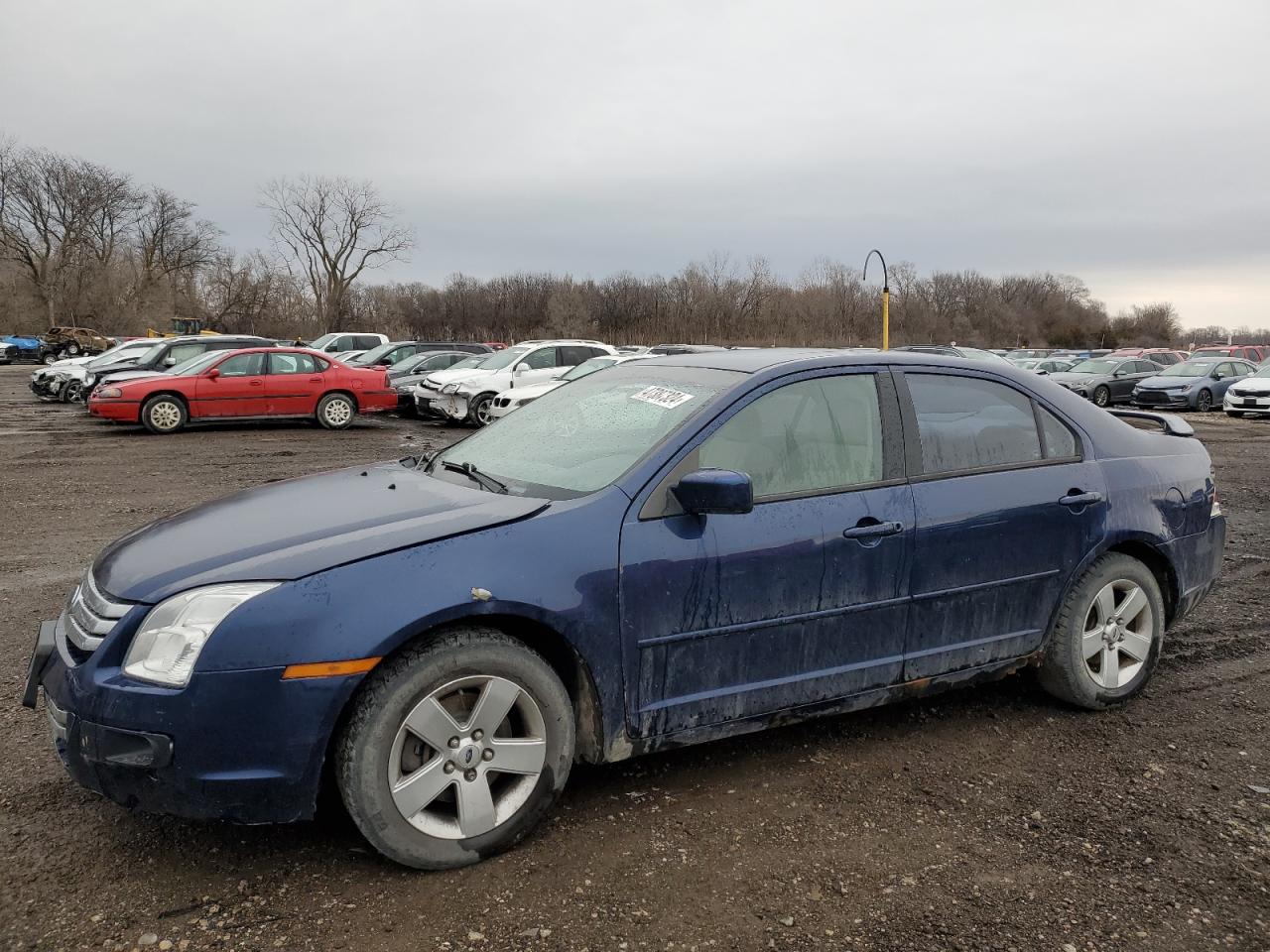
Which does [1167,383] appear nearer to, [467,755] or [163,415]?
[163,415]

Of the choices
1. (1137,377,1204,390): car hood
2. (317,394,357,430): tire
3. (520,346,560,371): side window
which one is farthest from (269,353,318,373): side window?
(1137,377,1204,390): car hood

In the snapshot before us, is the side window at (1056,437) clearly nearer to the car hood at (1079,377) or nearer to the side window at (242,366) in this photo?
the side window at (242,366)

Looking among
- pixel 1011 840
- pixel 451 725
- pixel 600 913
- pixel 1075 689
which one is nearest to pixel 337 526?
pixel 451 725

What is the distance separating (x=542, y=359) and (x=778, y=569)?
1650 centimetres

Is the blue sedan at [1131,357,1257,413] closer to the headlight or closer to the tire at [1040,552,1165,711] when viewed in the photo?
the tire at [1040,552,1165,711]

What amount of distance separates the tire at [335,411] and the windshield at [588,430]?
14.6 metres

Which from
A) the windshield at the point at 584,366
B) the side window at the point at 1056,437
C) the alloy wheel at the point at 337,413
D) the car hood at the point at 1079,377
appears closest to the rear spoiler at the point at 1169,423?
the side window at the point at 1056,437

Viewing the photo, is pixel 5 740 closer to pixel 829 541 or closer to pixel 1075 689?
pixel 829 541

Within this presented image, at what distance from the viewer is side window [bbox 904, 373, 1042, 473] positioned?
12.3 ft

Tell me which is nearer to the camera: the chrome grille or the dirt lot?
the dirt lot

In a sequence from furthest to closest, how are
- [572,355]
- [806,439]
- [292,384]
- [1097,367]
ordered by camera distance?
[1097,367]
[572,355]
[292,384]
[806,439]

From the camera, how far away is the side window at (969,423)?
3.75 m

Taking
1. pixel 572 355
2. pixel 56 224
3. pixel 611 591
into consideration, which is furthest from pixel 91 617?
pixel 56 224

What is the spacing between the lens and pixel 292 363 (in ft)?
58.6
